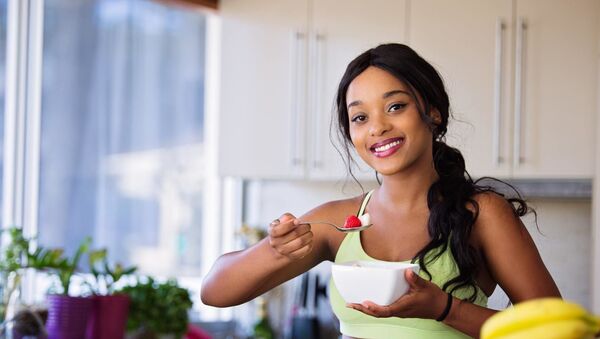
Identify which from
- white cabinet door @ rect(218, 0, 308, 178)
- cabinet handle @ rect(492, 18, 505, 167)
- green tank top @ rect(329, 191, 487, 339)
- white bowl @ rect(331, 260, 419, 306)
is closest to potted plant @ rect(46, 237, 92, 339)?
white cabinet door @ rect(218, 0, 308, 178)

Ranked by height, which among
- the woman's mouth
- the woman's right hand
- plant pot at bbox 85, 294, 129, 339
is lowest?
plant pot at bbox 85, 294, 129, 339

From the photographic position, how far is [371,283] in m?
1.21

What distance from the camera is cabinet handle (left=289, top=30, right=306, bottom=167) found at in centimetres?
335

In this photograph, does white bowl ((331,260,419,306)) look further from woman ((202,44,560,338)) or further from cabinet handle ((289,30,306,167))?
cabinet handle ((289,30,306,167))

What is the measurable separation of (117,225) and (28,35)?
87cm

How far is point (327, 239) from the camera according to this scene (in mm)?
1676

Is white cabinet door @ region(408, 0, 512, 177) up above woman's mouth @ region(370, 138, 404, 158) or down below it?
above

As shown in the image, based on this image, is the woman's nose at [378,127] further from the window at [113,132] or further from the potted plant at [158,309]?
the window at [113,132]

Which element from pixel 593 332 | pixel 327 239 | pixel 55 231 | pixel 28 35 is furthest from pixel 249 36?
pixel 593 332

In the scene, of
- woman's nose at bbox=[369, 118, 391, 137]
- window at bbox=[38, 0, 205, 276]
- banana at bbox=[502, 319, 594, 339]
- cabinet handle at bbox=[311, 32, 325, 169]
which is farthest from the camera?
window at bbox=[38, 0, 205, 276]

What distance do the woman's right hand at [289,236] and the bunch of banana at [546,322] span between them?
0.62 meters

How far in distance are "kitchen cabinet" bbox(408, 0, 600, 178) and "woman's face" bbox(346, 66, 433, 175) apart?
1.14 metres

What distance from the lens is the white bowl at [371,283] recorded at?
1197mm

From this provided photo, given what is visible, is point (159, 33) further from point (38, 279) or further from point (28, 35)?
point (38, 279)
